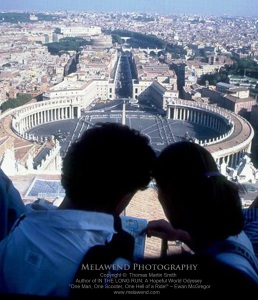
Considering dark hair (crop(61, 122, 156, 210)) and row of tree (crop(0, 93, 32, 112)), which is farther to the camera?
row of tree (crop(0, 93, 32, 112))

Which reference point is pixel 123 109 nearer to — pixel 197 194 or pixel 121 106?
pixel 121 106

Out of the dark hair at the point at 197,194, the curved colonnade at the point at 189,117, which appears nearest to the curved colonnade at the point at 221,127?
the curved colonnade at the point at 189,117

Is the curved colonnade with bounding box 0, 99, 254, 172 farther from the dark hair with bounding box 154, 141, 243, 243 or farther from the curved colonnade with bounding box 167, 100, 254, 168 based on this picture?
the dark hair with bounding box 154, 141, 243, 243

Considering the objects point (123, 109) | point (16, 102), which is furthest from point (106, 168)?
point (16, 102)

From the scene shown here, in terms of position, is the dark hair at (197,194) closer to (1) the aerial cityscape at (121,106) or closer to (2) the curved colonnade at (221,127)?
(1) the aerial cityscape at (121,106)

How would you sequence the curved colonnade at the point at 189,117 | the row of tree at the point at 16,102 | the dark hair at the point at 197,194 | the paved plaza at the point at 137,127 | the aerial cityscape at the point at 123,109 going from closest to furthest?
the dark hair at the point at 197,194
the aerial cityscape at the point at 123,109
the curved colonnade at the point at 189,117
the paved plaza at the point at 137,127
the row of tree at the point at 16,102

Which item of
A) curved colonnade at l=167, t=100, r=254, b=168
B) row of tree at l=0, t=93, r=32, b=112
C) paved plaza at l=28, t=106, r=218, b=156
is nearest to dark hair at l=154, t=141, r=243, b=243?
curved colonnade at l=167, t=100, r=254, b=168

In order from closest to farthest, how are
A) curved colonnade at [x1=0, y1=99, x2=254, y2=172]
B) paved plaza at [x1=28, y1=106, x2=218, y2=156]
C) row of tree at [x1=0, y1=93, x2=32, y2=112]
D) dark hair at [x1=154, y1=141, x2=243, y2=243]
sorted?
dark hair at [x1=154, y1=141, x2=243, y2=243] → curved colonnade at [x1=0, y1=99, x2=254, y2=172] → paved plaza at [x1=28, y1=106, x2=218, y2=156] → row of tree at [x1=0, y1=93, x2=32, y2=112]
